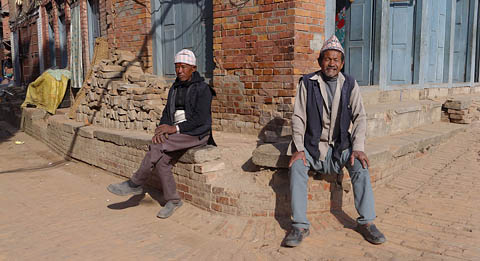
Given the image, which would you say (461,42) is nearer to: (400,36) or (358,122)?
(400,36)

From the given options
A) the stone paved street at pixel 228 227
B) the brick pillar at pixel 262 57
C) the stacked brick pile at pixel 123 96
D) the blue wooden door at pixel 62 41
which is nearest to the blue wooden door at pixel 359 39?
the brick pillar at pixel 262 57

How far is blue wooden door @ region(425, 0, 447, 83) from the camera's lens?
801 cm

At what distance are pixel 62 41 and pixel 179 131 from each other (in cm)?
1120

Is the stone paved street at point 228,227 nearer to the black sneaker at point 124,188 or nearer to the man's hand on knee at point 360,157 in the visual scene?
the black sneaker at point 124,188

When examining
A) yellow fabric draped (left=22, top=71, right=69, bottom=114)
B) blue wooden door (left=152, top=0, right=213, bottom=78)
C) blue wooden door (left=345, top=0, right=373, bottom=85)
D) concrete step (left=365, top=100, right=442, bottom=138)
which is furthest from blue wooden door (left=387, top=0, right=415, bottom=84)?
yellow fabric draped (left=22, top=71, right=69, bottom=114)

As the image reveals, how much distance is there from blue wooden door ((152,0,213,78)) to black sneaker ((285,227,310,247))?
418 centimetres

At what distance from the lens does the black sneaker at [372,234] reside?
10.8 feet

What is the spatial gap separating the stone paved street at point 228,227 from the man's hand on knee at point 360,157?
0.67 meters

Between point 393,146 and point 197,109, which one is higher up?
point 197,109

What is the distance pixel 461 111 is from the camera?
743 cm

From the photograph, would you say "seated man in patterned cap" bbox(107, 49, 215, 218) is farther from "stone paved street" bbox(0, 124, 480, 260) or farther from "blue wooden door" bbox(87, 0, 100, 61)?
"blue wooden door" bbox(87, 0, 100, 61)

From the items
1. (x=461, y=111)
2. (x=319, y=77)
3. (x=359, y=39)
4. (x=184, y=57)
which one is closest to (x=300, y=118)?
(x=319, y=77)

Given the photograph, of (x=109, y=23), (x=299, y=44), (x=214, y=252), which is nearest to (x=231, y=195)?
(x=214, y=252)

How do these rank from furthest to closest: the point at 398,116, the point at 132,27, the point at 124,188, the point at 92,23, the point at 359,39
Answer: the point at 92,23
the point at 132,27
the point at 359,39
the point at 398,116
the point at 124,188
